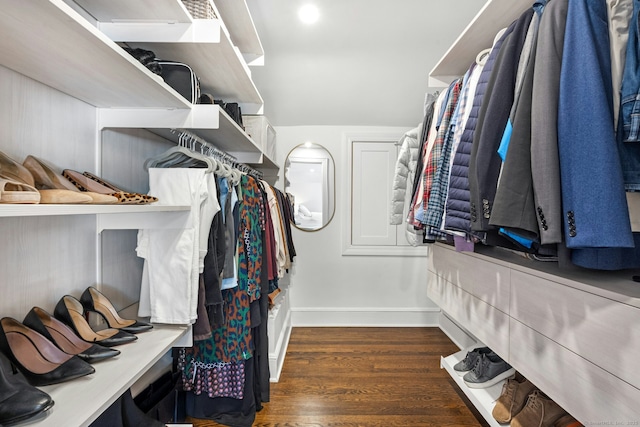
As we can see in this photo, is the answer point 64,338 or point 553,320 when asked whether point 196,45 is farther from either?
A: point 553,320

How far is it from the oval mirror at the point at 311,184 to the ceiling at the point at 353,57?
31 cm

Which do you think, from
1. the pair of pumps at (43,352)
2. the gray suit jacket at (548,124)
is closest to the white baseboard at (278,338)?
the pair of pumps at (43,352)

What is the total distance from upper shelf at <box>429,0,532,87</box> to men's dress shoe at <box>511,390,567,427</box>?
1.43 m

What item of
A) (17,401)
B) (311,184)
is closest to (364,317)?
(311,184)

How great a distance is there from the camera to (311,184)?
3355 millimetres

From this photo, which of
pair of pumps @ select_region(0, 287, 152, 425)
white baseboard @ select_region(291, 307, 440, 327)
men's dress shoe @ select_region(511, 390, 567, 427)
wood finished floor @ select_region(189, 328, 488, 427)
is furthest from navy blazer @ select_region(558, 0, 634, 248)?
white baseboard @ select_region(291, 307, 440, 327)

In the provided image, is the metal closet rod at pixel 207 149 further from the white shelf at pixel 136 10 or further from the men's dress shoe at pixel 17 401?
the men's dress shoe at pixel 17 401

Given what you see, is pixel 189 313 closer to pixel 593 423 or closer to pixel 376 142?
pixel 593 423

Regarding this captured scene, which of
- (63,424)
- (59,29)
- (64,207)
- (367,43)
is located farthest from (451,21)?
(63,424)

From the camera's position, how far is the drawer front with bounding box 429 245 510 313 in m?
1.26

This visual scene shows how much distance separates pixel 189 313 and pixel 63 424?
53 cm

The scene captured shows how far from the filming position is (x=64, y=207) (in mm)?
648

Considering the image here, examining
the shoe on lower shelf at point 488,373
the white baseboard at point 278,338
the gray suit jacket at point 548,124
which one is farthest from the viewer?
the white baseboard at point 278,338

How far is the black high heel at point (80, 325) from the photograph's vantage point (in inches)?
37.4
